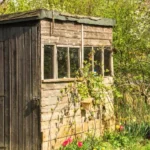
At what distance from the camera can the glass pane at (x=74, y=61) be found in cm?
903

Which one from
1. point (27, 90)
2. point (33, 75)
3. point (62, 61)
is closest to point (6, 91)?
point (27, 90)

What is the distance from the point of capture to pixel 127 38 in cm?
1293

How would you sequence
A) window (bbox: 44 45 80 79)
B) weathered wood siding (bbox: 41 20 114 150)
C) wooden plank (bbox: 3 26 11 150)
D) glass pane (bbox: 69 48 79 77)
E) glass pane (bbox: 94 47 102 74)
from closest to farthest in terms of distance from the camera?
weathered wood siding (bbox: 41 20 114 150)
window (bbox: 44 45 80 79)
wooden plank (bbox: 3 26 11 150)
glass pane (bbox: 69 48 79 77)
glass pane (bbox: 94 47 102 74)

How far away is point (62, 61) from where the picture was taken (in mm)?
8711

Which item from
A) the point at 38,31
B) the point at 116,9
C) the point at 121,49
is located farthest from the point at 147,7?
the point at 38,31

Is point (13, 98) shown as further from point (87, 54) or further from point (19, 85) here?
point (87, 54)

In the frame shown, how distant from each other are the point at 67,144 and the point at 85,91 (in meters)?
1.34

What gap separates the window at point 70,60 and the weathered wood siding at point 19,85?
336mm

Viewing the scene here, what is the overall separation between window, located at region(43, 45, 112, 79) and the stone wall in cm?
28

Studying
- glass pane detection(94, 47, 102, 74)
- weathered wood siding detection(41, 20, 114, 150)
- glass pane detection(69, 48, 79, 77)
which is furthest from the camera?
glass pane detection(94, 47, 102, 74)

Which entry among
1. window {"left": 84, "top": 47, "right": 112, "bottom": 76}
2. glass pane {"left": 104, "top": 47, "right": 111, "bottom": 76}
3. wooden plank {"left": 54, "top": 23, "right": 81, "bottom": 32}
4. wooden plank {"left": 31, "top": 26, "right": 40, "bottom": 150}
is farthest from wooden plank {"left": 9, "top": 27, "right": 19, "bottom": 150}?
glass pane {"left": 104, "top": 47, "right": 111, "bottom": 76}

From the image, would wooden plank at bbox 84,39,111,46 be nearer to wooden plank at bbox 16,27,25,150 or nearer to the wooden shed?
the wooden shed

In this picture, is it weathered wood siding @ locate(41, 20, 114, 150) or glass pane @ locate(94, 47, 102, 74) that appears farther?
glass pane @ locate(94, 47, 102, 74)

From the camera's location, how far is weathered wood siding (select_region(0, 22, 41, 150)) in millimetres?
8094
